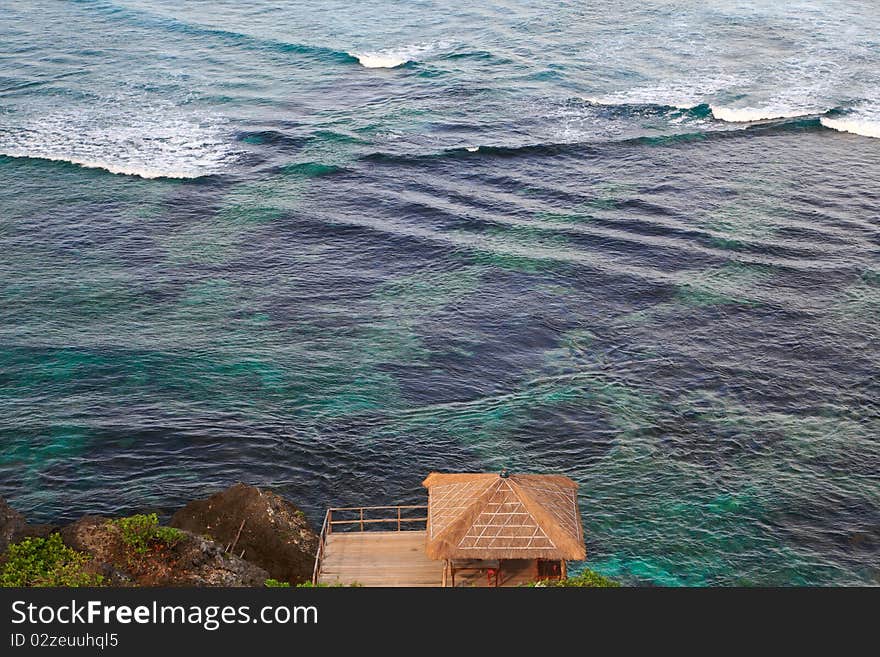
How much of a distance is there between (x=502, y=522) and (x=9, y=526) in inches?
779

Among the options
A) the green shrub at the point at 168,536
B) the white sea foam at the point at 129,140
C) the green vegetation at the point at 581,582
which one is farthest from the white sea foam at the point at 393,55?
the green vegetation at the point at 581,582

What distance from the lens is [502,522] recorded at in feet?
117

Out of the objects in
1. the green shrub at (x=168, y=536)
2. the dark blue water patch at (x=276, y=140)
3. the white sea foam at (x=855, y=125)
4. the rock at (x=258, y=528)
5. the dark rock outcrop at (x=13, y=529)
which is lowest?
the rock at (x=258, y=528)

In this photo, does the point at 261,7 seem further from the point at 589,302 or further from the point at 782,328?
the point at 782,328

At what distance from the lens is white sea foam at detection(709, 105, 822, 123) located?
85.4 m

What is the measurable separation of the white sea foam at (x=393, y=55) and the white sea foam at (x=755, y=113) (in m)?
33.7

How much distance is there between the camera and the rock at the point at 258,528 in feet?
130

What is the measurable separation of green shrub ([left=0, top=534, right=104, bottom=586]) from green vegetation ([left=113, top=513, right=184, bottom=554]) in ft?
5.63

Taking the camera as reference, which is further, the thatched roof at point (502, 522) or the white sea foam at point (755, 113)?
the white sea foam at point (755, 113)

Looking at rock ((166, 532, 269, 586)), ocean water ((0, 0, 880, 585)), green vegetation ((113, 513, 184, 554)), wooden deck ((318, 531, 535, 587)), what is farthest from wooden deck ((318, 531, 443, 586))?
ocean water ((0, 0, 880, 585))

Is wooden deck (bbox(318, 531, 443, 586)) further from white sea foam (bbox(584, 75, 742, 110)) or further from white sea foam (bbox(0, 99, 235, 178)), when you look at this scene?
white sea foam (bbox(584, 75, 742, 110))

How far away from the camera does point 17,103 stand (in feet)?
301

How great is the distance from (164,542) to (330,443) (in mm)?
13242

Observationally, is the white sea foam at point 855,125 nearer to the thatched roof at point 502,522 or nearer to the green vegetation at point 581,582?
the thatched roof at point 502,522
